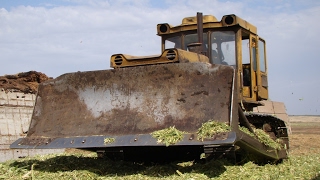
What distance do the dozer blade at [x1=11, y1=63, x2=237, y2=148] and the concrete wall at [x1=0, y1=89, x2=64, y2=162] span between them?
4363mm

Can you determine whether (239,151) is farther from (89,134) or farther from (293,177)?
(89,134)

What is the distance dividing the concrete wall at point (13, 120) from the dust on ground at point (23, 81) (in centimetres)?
34

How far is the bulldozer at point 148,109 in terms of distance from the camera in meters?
6.84

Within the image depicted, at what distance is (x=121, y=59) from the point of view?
329 inches

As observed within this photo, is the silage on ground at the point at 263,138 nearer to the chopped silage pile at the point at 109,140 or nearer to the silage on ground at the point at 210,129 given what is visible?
the silage on ground at the point at 210,129

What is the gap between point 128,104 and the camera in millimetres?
7379

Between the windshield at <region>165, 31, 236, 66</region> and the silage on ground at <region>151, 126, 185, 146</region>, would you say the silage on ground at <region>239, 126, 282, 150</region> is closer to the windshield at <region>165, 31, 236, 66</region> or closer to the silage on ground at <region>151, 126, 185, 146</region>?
the silage on ground at <region>151, 126, 185, 146</region>

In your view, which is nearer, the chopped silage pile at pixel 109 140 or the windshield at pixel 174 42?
the chopped silage pile at pixel 109 140

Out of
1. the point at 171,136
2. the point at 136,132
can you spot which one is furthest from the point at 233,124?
the point at 136,132

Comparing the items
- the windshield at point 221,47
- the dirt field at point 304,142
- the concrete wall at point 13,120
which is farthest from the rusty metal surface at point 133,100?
the dirt field at point 304,142

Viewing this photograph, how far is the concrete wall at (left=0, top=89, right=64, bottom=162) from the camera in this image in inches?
468

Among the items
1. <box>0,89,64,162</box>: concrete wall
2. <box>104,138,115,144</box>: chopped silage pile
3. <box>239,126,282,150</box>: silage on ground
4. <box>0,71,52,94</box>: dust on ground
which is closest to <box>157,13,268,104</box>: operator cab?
<box>239,126,282,150</box>: silage on ground

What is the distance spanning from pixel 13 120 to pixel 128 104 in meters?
5.86

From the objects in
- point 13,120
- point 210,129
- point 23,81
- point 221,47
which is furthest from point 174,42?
point 23,81
